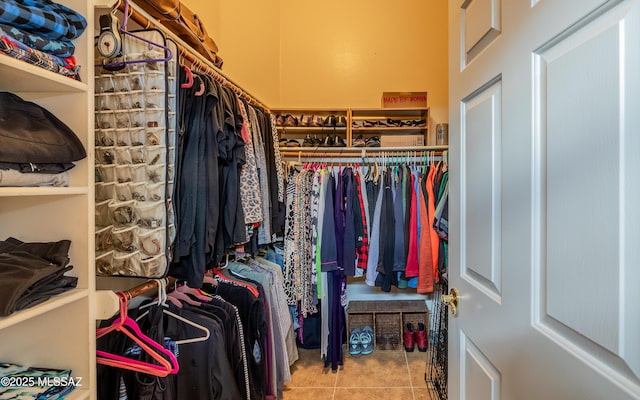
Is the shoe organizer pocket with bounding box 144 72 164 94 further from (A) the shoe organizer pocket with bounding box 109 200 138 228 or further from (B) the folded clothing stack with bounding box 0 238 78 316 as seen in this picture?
(B) the folded clothing stack with bounding box 0 238 78 316

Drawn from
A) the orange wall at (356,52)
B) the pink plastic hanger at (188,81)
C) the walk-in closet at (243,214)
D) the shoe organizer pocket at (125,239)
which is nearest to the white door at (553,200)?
the walk-in closet at (243,214)

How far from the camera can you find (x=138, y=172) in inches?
37.0

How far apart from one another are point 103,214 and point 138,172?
0.21m

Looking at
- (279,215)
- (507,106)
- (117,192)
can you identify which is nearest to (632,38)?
(507,106)

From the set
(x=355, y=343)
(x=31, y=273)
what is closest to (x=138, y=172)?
(x=31, y=273)

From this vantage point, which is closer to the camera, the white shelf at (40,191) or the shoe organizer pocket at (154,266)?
the white shelf at (40,191)

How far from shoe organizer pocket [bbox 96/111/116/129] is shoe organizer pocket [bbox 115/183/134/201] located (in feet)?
0.68

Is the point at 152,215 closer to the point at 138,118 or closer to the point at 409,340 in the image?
the point at 138,118

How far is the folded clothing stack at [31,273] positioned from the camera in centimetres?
62

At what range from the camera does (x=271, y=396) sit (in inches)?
66.2

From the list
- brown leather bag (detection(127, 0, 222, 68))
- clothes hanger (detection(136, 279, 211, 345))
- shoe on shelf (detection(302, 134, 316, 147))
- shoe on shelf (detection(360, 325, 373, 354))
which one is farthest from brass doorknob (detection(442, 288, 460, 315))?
shoe on shelf (detection(302, 134, 316, 147))

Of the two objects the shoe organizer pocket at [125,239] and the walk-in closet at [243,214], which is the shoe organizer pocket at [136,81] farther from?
the shoe organizer pocket at [125,239]

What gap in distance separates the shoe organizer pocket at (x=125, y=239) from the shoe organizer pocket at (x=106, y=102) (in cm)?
41

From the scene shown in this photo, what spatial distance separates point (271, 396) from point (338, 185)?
4.63ft
